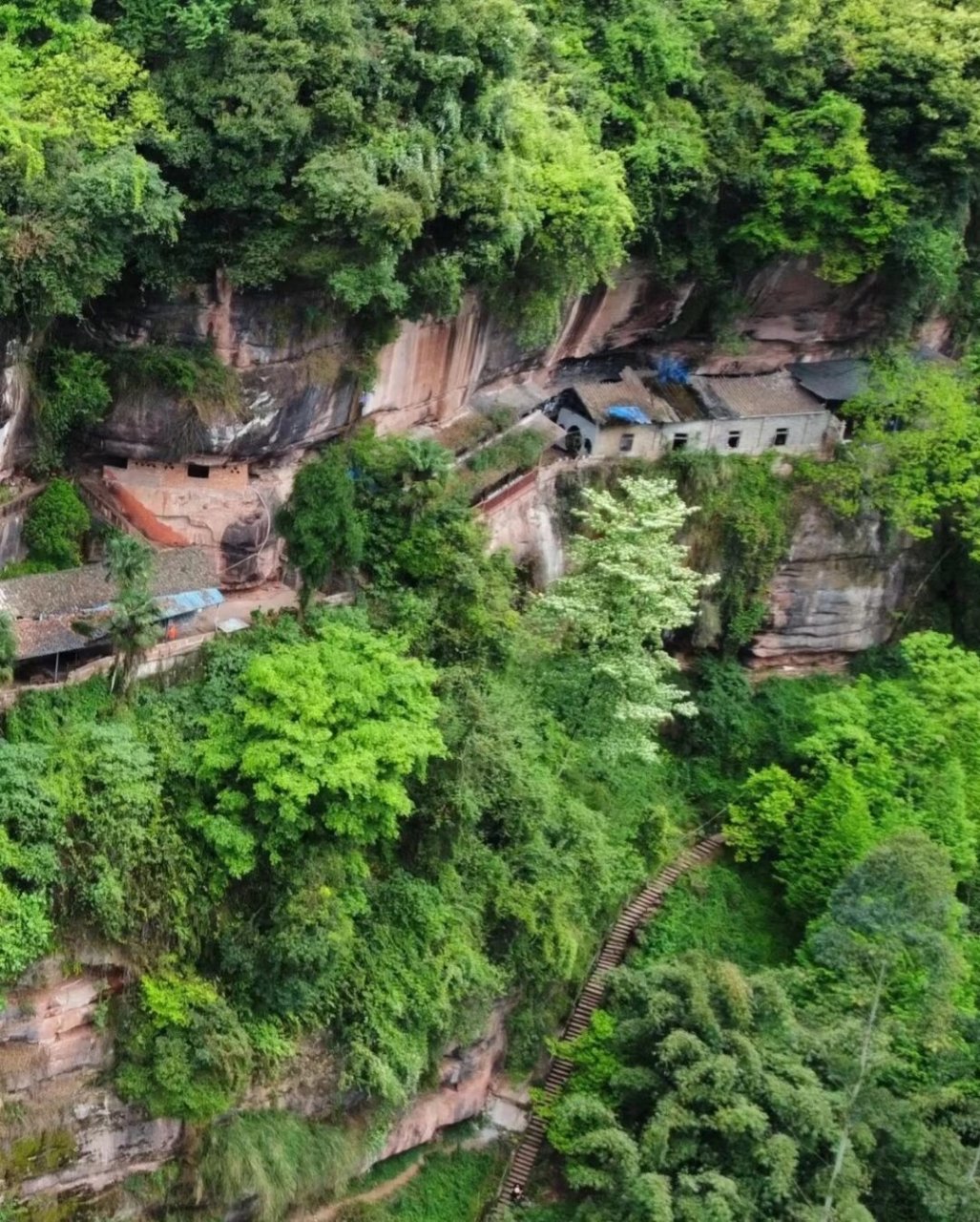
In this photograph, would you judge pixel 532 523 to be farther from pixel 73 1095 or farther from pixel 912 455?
pixel 73 1095

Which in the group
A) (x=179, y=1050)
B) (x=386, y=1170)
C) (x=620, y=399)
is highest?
(x=620, y=399)

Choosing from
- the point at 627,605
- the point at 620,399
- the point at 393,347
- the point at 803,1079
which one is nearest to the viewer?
the point at 803,1079

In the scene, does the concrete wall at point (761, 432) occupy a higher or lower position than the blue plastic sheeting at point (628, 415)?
lower

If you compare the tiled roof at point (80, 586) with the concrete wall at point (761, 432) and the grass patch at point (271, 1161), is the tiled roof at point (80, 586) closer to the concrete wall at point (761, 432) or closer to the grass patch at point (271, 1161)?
the grass patch at point (271, 1161)

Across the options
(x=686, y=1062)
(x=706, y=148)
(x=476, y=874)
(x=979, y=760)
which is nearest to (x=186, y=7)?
(x=706, y=148)

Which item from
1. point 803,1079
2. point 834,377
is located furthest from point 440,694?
point 834,377

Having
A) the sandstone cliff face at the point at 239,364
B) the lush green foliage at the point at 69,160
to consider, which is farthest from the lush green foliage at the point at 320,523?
the lush green foliage at the point at 69,160

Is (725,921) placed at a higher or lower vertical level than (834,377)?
lower
